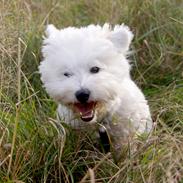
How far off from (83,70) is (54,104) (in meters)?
1.00

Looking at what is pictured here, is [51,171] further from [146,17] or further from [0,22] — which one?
[146,17]

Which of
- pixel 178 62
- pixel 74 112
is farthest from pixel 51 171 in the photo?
pixel 178 62

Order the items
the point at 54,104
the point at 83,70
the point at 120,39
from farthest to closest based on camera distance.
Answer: the point at 54,104 → the point at 120,39 → the point at 83,70

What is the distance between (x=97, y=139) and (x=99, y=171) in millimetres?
411

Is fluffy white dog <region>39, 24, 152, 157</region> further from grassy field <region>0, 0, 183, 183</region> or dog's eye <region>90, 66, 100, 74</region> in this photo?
grassy field <region>0, 0, 183, 183</region>

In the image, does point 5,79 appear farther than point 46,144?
Yes

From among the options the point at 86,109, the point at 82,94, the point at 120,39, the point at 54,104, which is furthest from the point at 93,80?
the point at 54,104

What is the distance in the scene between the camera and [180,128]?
4320 mm

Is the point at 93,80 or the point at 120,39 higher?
the point at 120,39

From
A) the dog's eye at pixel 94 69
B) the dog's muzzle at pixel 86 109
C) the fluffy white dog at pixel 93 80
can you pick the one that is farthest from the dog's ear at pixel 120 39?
the dog's muzzle at pixel 86 109

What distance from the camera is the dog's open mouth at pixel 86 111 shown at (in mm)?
4086

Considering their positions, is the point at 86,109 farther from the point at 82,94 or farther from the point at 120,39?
the point at 120,39

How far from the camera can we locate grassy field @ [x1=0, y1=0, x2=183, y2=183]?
3.72m

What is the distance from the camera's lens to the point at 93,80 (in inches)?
156
